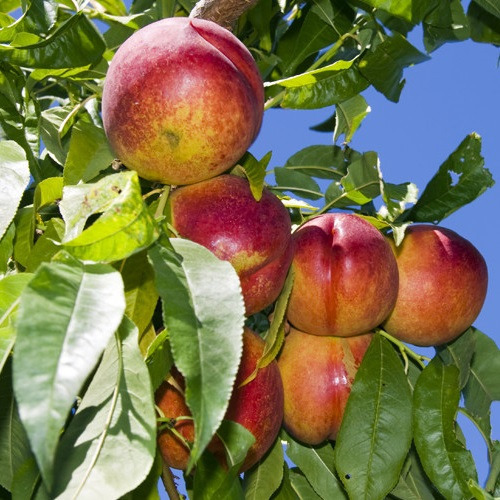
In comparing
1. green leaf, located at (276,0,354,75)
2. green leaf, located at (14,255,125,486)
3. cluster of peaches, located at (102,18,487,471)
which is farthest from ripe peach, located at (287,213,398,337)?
green leaf, located at (14,255,125,486)

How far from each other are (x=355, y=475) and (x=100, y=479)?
0.57 meters

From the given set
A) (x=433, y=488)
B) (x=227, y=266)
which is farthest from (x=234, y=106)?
(x=433, y=488)

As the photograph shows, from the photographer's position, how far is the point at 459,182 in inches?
60.9

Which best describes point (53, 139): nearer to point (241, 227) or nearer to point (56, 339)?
point (241, 227)

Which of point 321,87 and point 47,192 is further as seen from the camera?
point 321,87

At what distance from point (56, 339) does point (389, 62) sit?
963 millimetres

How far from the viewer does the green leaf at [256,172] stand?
1.22 meters

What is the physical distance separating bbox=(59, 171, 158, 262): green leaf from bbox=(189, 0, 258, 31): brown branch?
21.3 inches

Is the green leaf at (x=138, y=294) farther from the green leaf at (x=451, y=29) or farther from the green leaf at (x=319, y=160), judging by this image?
the green leaf at (x=451, y=29)

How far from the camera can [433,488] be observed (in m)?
1.53

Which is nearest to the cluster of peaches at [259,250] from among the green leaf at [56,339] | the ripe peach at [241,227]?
the ripe peach at [241,227]

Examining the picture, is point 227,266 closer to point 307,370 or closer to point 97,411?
point 97,411

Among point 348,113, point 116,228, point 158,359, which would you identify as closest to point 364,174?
point 348,113

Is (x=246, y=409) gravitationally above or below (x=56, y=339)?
below
